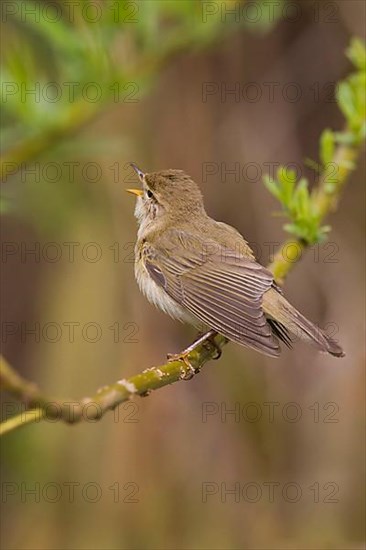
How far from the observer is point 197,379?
231 inches

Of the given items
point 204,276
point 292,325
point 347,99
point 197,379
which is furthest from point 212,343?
point 197,379

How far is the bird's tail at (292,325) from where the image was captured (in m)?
3.23

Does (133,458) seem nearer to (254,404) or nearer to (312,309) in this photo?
(254,404)

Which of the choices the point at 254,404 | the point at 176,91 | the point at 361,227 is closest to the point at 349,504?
the point at 254,404

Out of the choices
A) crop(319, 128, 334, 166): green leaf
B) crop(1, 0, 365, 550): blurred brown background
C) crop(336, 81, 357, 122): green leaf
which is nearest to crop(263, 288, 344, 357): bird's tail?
crop(319, 128, 334, 166): green leaf

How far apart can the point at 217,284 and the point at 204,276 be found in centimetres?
10

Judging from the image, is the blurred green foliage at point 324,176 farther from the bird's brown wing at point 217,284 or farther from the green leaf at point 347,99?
the bird's brown wing at point 217,284

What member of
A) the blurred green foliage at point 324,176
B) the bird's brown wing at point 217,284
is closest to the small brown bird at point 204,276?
the bird's brown wing at point 217,284

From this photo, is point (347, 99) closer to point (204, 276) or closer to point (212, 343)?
Answer: point (204, 276)

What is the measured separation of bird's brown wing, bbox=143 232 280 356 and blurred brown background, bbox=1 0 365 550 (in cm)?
115

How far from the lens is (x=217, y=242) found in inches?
157

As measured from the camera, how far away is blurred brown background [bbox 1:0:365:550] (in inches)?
206

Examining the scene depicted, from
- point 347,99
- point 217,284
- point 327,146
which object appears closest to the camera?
point 327,146

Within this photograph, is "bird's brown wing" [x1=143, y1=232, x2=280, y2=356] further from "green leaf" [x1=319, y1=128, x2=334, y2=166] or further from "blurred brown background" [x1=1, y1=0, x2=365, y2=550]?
"blurred brown background" [x1=1, y1=0, x2=365, y2=550]
